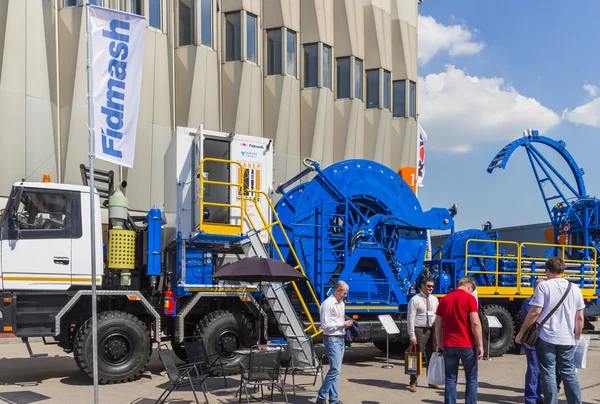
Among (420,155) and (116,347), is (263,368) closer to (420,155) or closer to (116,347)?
(116,347)

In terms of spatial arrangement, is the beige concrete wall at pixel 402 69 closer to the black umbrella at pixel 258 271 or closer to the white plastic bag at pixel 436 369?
the black umbrella at pixel 258 271

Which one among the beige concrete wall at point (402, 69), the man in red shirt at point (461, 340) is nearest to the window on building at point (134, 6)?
the beige concrete wall at point (402, 69)

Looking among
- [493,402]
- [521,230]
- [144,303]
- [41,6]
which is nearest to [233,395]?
[144,303]

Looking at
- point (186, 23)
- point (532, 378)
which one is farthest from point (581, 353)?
point (186, 23)

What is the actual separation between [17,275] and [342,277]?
17.4 feet

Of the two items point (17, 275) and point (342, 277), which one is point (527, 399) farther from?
point (17, 275)

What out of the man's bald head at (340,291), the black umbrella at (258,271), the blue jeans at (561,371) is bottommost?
the blue jeans at (561,371)

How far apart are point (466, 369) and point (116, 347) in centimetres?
522

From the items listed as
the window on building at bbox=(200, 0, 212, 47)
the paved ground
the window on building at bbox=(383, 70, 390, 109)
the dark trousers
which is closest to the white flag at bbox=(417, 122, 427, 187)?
the window on building at bbox=(383, 70, 390, 109)

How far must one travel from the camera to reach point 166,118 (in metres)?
18.8

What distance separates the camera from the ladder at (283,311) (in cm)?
1011

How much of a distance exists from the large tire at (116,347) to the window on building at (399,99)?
18.9 m

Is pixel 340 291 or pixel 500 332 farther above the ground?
pixel 340 291

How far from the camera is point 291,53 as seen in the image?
2242 centimetres
